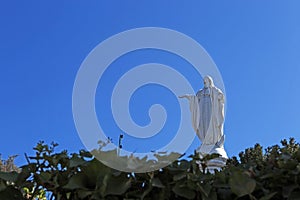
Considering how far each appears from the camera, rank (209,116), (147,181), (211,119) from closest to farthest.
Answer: (147,181)
(211,119)
(209,116)

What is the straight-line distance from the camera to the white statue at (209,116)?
31.3ft

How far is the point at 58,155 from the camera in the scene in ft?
4.04

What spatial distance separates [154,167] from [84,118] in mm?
230

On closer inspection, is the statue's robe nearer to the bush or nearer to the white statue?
the white statue

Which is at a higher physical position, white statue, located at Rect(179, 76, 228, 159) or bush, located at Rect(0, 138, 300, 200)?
white statue, located at Rect(179, 76, 228, 159)

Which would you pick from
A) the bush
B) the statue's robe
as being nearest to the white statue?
the statue's robe

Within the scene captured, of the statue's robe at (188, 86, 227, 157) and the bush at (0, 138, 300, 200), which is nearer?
the bush at (0, 138, 300, 200)

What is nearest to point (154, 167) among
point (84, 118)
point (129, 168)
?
point (129, 168)

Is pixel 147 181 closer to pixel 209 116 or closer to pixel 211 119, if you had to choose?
pixel 211 119

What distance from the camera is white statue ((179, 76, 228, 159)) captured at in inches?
376

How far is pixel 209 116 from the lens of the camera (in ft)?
32.7

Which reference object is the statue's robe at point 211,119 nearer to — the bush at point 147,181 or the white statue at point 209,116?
the white statue at point 209,116

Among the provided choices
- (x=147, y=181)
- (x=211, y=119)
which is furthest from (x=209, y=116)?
(x=147, y=181)

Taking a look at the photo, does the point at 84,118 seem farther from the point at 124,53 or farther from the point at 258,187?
the point at 258,187
